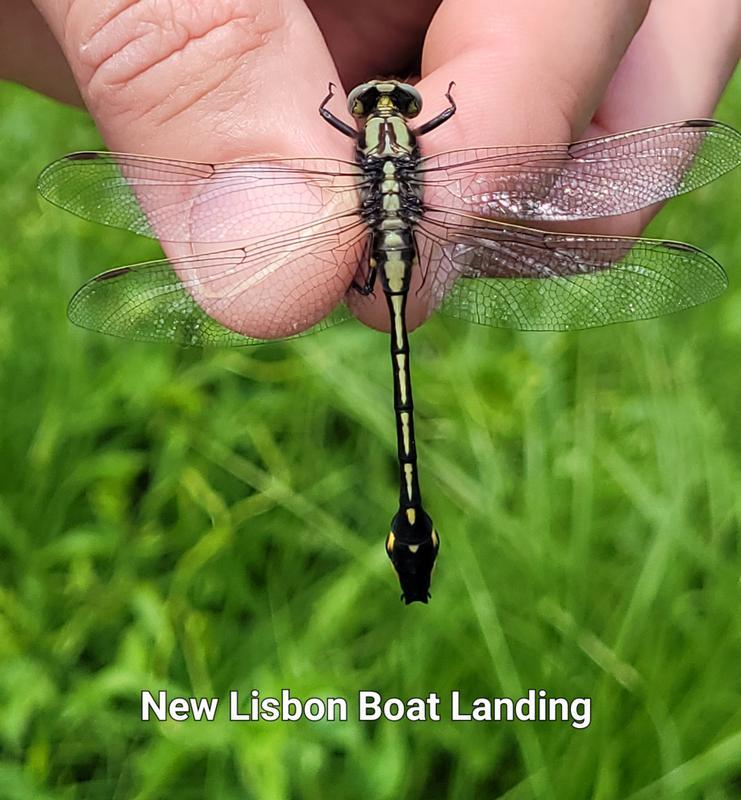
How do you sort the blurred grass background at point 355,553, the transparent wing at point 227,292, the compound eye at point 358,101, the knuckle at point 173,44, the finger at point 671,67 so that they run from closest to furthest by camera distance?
the knuckle at point 173,44 < the transparent wing at point 227,292 < the compound eye at point 358,101 < the blurred grass background at point 355,553 < the finger at point 671,67

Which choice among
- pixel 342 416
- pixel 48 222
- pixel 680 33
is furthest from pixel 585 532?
pixel 48 222

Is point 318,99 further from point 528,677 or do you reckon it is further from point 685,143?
point 528,677

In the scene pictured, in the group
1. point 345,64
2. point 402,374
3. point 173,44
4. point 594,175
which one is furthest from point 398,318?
point 345,64

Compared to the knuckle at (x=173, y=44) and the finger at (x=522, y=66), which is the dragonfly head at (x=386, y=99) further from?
the knuckle at (x=173, y=44)

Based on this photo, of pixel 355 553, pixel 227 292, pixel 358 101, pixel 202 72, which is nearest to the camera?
pixel 202 72

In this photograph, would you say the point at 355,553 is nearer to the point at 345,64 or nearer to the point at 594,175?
the point at 594,175

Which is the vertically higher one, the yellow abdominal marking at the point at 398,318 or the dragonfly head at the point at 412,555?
the yellow abdominal marking at the point at 398,318

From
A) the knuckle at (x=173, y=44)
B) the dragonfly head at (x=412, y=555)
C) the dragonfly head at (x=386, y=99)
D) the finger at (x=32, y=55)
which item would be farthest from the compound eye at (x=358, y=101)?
the finger at (x=32, y=55)

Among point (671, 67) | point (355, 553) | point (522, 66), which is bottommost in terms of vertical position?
point (355, 553)
